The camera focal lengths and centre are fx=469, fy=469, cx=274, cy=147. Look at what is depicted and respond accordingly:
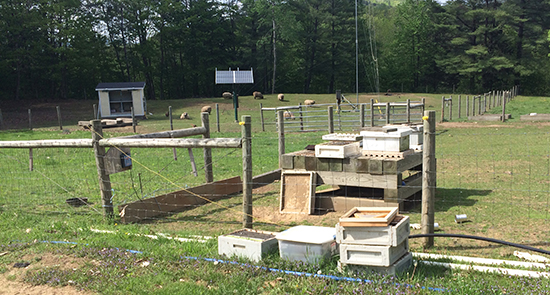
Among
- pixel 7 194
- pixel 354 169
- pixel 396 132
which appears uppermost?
pixel 396 132

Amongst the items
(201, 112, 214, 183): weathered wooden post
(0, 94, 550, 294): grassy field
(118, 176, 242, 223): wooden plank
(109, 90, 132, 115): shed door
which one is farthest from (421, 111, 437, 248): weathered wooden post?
(109, 90, 132, 115): shed door

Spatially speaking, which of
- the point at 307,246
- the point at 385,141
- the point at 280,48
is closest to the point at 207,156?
the point at 385,141

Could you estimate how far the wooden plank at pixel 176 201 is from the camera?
744 centimetres

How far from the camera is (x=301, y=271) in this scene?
4.71m

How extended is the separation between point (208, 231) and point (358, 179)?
8.15 ft

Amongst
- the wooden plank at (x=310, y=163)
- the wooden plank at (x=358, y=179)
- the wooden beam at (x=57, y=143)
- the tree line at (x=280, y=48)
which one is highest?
the tree line at (x=280, y=48)

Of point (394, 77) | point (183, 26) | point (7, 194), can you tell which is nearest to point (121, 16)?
point (183, 26)

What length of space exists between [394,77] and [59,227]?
66.3 m

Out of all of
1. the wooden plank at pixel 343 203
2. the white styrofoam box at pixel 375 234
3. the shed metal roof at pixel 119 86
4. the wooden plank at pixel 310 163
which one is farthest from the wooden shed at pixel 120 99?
the white styrofoam box at pixel 375 234

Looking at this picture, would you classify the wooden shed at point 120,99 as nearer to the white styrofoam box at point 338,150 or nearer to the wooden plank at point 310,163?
the wooden plank at point 310,163

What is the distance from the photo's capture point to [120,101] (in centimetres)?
3169

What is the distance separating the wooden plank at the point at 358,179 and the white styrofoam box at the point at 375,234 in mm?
2587

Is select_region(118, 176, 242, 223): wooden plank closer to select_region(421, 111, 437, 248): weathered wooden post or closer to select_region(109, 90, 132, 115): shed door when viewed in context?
select_region(421, 111, 437, 248): weathered wooden post

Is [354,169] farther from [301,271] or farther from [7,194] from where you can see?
[7,194]
